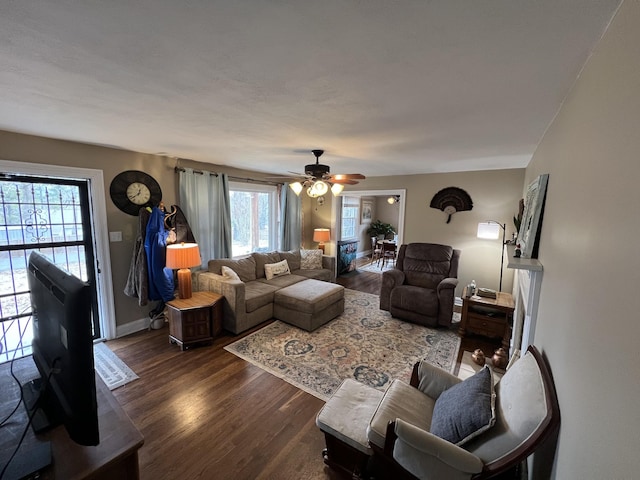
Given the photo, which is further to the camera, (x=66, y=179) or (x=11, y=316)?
(x=66, y=179)

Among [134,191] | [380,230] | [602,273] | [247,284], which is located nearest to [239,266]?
[247,284]

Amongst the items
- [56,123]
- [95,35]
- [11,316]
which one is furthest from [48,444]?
[11,316]

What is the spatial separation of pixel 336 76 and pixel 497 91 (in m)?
A: 0.92

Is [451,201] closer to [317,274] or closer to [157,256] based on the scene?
[317,274]

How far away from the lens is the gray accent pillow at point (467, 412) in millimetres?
1238

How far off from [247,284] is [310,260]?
4.71 feet

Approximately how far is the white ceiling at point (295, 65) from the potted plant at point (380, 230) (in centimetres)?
620

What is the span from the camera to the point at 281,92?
5.00ft

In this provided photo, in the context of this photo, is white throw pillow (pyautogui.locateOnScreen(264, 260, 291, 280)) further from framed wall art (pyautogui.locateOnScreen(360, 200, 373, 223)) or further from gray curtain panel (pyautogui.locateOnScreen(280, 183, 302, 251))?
framed wall art (pyautogui.locateOnScreen(360, 200, 373, 223))

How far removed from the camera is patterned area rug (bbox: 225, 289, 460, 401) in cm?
262

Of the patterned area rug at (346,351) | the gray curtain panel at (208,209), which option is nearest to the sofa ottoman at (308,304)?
the patterned area rug at (346,351)

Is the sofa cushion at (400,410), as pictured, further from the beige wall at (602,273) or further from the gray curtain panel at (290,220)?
the gray curtain panel at (290,220)

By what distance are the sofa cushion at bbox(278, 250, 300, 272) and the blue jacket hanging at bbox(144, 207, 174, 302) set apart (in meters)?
1.97

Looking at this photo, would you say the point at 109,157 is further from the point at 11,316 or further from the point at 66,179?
the point at 11,316
